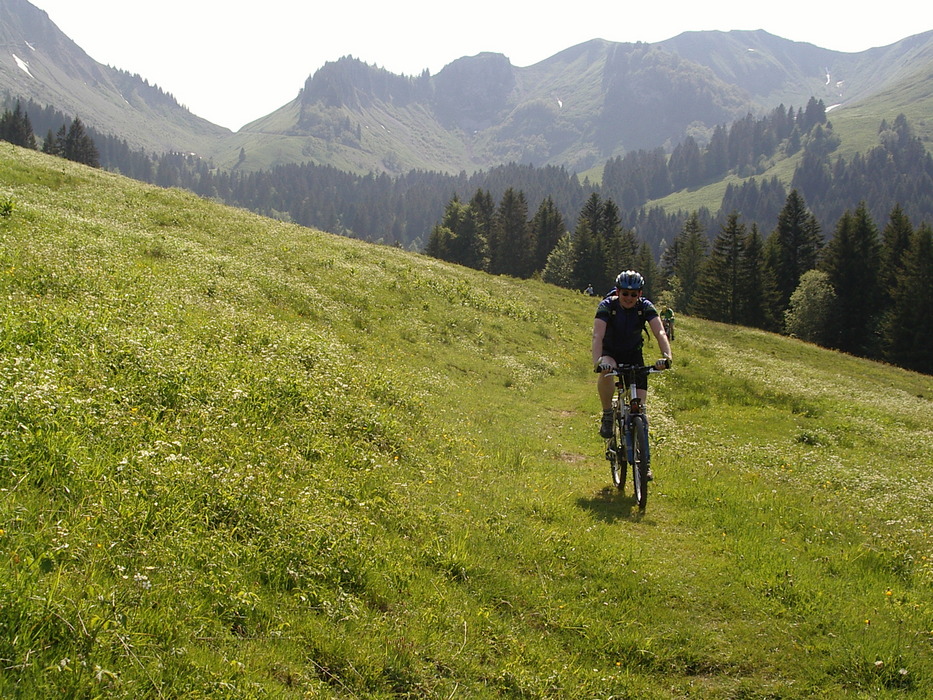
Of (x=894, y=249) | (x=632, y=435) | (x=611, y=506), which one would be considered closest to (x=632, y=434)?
(x=632, y=435)

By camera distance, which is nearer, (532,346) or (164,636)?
(164,636)

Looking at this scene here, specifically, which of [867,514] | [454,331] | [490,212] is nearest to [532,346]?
[454,331]

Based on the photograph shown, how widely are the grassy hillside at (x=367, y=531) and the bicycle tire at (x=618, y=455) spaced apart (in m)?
0.25

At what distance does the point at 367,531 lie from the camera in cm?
743

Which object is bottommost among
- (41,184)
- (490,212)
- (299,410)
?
A: (299,410)

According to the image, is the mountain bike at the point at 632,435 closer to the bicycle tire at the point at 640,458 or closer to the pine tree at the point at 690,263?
the bicycle tire at the point at 640,458

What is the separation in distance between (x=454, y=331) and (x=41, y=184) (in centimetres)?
1932

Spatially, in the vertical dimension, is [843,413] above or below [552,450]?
above

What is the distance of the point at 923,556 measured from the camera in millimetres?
8945

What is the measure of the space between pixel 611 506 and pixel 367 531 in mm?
4904

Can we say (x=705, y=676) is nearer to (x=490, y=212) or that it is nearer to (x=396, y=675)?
(x=396, y=675)

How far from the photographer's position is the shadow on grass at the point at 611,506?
32.7ft

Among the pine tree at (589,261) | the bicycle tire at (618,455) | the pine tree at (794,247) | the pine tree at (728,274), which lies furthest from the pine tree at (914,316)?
the bicycle tire at (618,455)

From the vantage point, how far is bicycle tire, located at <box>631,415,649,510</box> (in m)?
10.3
